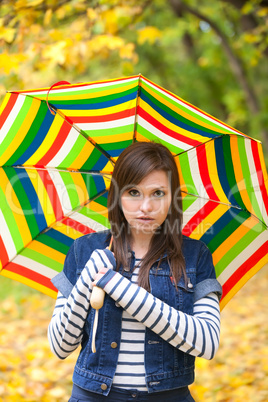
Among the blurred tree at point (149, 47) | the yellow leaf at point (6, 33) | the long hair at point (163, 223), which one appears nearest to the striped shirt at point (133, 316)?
the long hair at point (163, 223)

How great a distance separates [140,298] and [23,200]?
994 mm

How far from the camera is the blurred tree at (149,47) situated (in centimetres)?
421

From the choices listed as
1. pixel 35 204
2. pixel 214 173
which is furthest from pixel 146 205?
pixel 35 204

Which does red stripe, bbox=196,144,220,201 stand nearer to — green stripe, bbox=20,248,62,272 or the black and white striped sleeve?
the black and white striped sleeve

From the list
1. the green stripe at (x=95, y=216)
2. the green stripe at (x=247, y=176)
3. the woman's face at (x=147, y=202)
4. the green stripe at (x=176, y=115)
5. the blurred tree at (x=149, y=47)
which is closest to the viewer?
the woman's face at (x=147, y=202)

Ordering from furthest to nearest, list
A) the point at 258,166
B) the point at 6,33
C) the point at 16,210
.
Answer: the point at 6,33, the point at 16,210, the point at 258,166

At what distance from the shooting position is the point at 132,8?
19.5ft

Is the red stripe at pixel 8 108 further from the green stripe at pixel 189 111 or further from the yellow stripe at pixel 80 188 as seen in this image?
the green stripe at pixel 189 111

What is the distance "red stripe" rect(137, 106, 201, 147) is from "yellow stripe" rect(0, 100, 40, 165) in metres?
0.53

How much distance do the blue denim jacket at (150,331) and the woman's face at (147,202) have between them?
187 mm

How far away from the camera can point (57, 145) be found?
2.35 meters

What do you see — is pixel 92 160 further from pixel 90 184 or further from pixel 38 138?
pixel 38 138

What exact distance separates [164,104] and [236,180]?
0.58 meters

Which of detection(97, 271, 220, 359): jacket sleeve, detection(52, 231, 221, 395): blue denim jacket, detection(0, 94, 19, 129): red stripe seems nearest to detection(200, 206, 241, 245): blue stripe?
detection(52, 231, 221, 395): blue denim jacket
